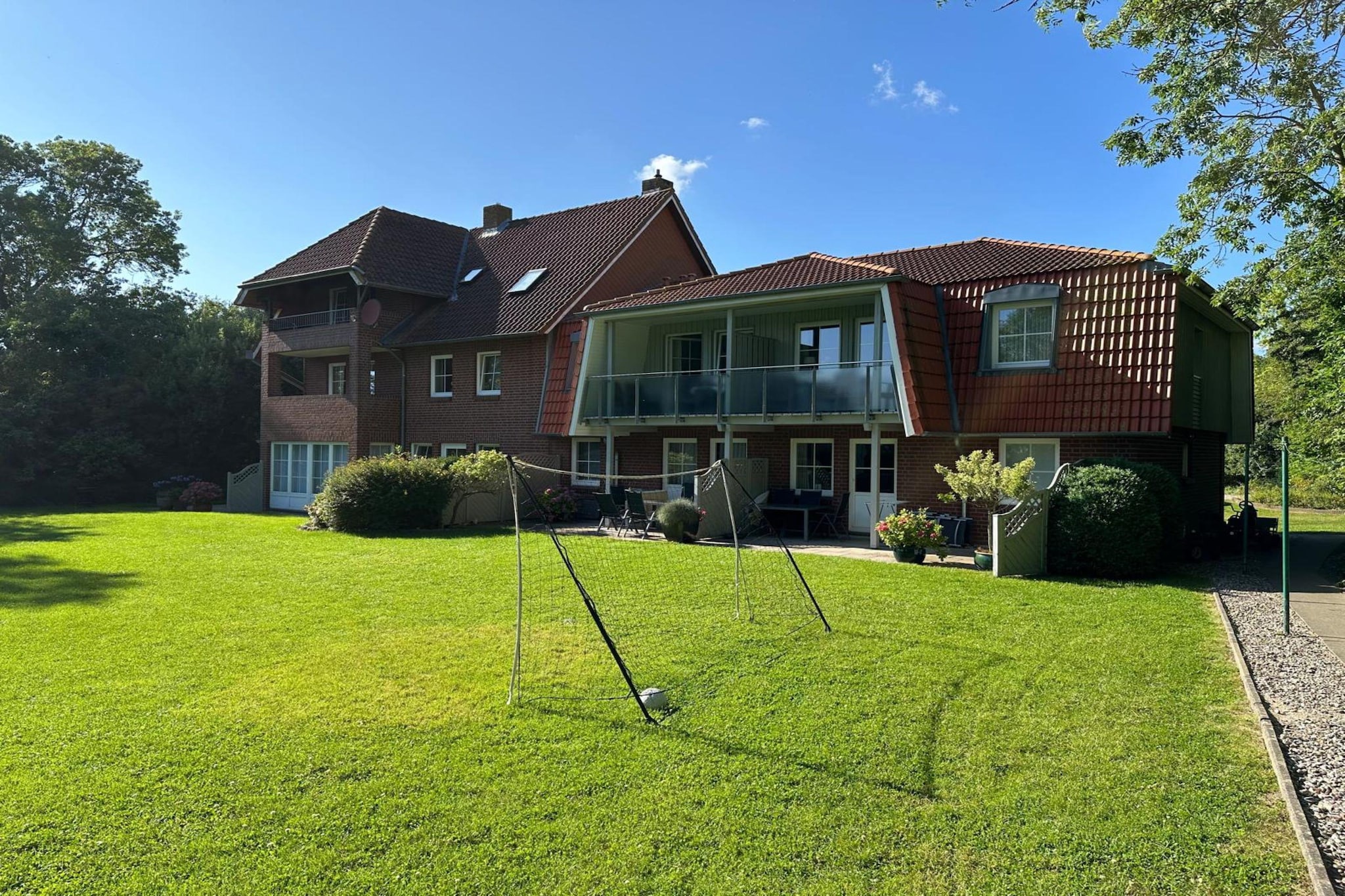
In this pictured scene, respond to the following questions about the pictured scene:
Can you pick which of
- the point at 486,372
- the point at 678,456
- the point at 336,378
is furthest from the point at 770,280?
the point at 336,378

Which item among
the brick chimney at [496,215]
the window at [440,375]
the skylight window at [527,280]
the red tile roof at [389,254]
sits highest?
the brick chimney at [496,215]

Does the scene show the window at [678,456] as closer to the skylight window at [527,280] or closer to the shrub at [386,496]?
the shrub at [386,496]

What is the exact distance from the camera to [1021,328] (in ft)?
51.4

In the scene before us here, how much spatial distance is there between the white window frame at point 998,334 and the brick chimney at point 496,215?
58.5 feet

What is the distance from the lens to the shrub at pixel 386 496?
18281mm

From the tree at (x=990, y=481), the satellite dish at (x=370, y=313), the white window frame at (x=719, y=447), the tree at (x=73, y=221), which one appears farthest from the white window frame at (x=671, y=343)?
the tree at (x=73, y=221)

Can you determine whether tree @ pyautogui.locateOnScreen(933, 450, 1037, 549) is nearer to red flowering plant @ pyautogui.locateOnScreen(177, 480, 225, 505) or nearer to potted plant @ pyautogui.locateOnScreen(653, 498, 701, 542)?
potted plant @ pyautogui.locateOnScreen(653, 498, 701, 542)

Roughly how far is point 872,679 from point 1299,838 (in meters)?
3.11

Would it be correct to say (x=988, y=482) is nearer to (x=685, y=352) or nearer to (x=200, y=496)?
(x=685, y=352)

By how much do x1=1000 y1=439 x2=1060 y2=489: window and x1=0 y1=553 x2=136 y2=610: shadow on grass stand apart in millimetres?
14176

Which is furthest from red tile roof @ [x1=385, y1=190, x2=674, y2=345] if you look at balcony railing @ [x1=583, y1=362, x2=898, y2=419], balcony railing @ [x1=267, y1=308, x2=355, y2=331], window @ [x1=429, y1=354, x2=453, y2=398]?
balcony railing @ [x1=583, y1=362, x2=898, y2=419]

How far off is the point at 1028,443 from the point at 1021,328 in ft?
6.98

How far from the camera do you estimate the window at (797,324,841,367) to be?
A: 18.4 m

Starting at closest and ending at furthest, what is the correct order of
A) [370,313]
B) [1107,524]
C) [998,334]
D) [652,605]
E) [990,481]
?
[652,605] → [1107,524] → [990,481] → [998,334] → [370,313]
